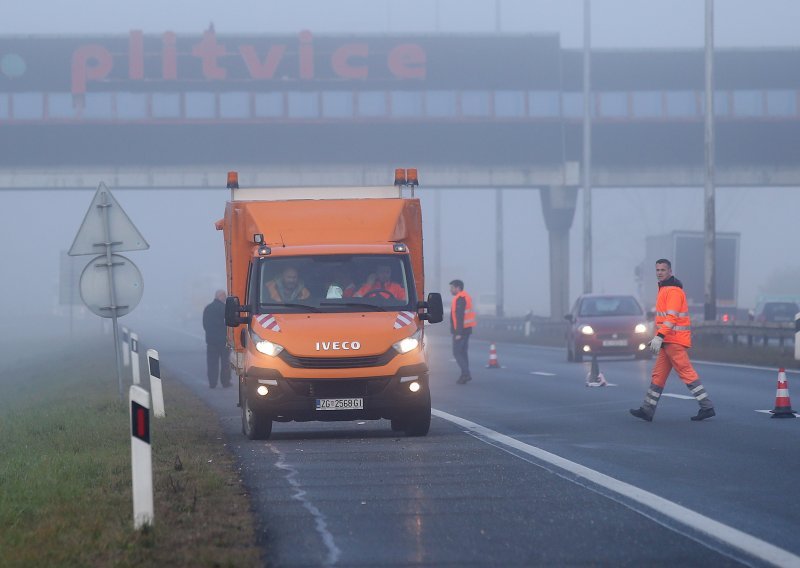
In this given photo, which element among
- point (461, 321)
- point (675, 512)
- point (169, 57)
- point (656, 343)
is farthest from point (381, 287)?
point (169, 57)

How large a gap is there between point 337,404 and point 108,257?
4849 mm

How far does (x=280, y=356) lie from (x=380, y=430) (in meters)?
2.37

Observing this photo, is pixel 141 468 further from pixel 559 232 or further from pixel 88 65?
pixel 88 65

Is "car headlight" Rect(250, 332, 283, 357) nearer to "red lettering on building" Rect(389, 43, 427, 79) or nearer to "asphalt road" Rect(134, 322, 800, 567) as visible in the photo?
"asphalt road" Rect(134, 322, 800, 567)

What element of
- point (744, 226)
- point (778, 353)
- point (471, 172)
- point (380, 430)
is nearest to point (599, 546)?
point (380, 430)

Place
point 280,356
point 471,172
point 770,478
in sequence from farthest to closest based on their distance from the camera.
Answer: point 471,172 → point 280,356 → point 770,478

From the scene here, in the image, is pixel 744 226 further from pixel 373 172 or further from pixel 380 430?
pixel 380 430

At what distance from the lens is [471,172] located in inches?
2324

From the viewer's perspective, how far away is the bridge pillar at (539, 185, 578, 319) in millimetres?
59594

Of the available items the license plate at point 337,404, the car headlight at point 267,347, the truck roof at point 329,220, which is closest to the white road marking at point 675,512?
the license plate at point 337,404

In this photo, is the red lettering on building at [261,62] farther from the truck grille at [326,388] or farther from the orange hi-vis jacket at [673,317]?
the truck grille at [326,388]

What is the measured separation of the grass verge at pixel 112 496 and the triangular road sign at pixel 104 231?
2.05 m

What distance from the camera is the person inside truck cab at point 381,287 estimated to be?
1523 cm

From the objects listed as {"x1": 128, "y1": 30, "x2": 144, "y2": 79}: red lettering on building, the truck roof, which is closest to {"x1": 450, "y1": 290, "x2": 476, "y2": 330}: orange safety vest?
the truck roof
